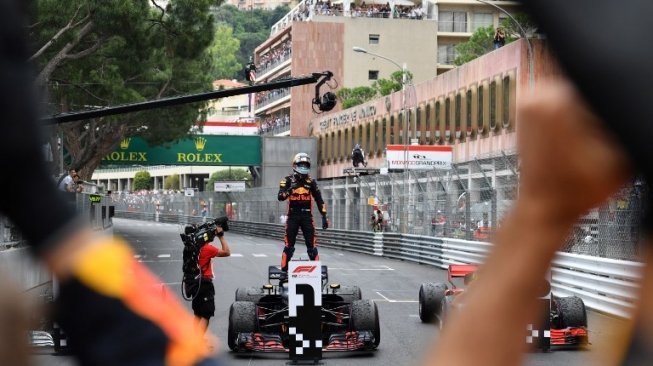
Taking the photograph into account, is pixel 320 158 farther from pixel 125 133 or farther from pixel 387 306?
pixel 387 306

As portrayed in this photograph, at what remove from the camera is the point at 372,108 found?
212 feet

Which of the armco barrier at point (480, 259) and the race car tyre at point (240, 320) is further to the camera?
the race car tyre at point (240, 320)

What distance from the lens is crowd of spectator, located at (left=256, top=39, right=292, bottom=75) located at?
8919 centimetres

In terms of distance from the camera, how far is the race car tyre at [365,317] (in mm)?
12602

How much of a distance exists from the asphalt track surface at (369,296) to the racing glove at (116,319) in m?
0.06

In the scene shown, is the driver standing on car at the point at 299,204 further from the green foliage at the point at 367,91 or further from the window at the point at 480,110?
the green foliage at the point at 367,91

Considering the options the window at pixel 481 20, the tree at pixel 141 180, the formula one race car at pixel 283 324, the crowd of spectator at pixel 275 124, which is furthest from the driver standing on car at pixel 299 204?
the tree at pixel 141 180

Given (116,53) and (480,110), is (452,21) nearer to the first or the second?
(480,110)

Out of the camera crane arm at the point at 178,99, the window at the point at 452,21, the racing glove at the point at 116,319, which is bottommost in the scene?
the racing glove at the point at 116,319


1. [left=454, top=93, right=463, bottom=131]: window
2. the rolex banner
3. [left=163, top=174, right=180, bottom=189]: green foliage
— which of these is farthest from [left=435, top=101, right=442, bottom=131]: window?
[left=163, top=174, right=180, bottom=189]: green foliage

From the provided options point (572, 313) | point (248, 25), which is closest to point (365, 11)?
point (248, 25)

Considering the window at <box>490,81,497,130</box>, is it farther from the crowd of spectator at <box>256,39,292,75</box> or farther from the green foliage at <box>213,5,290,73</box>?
the green foliage at <box>213,5,290,73</box>

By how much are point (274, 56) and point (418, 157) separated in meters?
52.4

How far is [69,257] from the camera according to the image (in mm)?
1162
